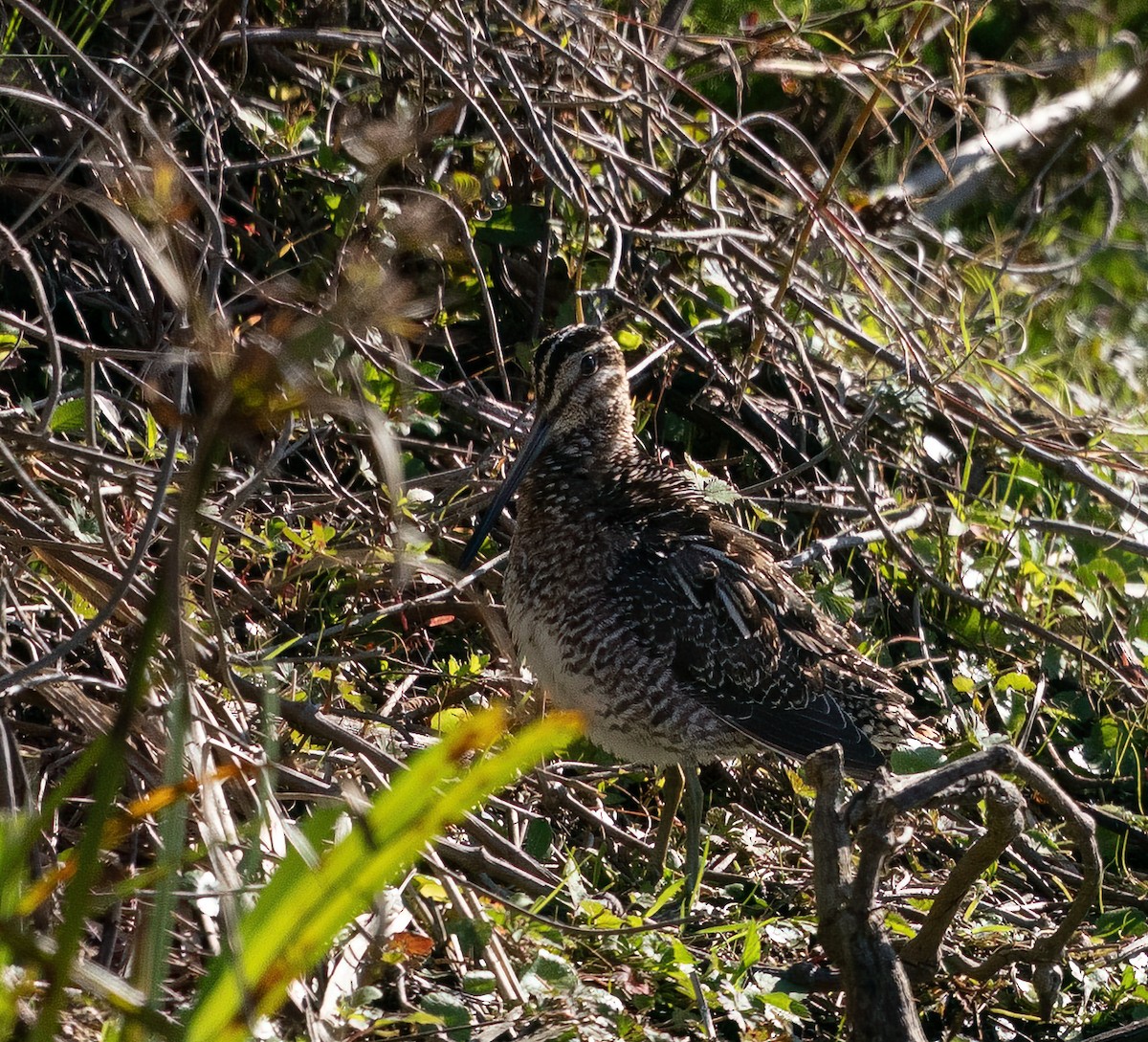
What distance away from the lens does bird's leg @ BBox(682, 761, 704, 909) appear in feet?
12.3

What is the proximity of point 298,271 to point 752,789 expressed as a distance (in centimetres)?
229

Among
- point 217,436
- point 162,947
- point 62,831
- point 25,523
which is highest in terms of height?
point 217,436

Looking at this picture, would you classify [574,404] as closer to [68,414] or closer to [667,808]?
[667,808]

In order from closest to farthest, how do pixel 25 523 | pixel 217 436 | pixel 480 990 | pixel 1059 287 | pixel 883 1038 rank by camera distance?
pixel 217 436 < pixel 883 1038 < pixel 480 990 < pixel 25 523 < pixel 1059 287

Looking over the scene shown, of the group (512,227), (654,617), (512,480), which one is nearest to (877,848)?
(654,617)

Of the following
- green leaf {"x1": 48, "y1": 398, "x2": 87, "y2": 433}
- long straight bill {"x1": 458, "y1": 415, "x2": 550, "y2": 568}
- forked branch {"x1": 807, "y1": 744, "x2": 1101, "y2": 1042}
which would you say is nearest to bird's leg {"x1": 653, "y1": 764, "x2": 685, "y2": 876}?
long straight bill {"x1": 458, "y1": 415, "x2": 550, "y2": 568}

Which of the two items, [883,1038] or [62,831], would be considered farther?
[62,831]

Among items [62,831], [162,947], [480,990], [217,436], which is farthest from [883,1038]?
[217,436]

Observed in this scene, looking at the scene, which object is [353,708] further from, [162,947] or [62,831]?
[162,947]

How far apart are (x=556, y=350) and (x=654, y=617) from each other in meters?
0.87

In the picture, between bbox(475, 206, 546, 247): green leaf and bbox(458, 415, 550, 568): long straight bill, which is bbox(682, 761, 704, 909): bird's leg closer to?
bbox(458, 415, 550, 568): long straight bill

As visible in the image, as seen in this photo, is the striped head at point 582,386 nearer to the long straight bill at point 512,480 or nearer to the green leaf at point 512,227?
the long straight bill at point 512,480

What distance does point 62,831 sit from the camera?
310 cm

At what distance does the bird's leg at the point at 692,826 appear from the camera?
3.76 metres
